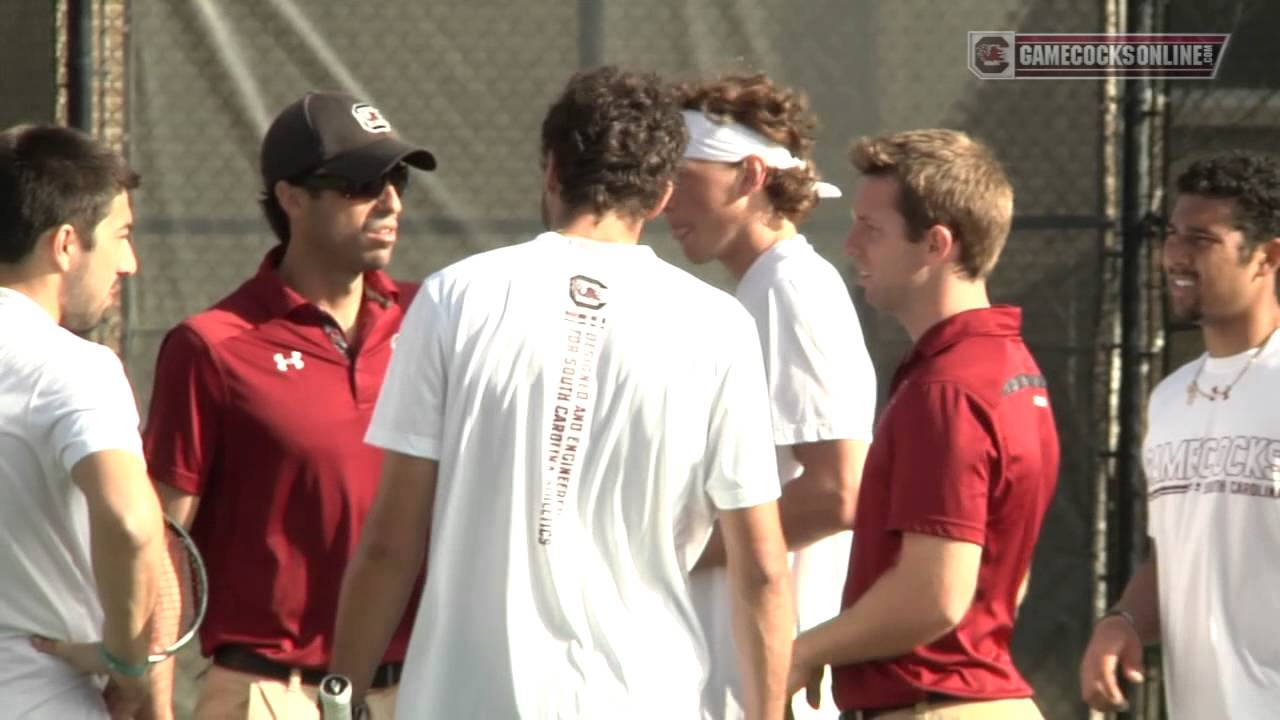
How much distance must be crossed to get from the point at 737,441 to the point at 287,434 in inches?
38.9

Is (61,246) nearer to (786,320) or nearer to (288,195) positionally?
(288,195)

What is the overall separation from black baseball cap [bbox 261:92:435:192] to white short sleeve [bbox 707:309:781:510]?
98 cm

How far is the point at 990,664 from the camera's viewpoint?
3551 mm

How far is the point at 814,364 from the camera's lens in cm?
404

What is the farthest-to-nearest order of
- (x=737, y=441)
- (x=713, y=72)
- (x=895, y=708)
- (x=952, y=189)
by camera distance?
Result: (x=713, y=72)
(x=952, y=189)
(x=895, y=708)
(x=737, y=441)

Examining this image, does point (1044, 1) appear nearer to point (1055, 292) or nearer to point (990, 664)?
point (1055, 292)

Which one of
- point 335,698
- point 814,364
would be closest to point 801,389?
point 814,364

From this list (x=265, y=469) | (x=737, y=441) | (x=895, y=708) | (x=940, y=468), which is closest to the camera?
(x=737, y=441)

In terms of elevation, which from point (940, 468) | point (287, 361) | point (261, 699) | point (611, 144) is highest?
point (611, 144)

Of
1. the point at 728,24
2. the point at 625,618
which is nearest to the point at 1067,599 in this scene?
the point at 728,24

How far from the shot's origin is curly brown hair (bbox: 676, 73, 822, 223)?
171 inches

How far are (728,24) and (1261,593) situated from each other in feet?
9.69

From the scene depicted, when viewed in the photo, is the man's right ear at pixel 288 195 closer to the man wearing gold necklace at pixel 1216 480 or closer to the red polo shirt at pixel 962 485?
the red polo shirt at pixel 962 485

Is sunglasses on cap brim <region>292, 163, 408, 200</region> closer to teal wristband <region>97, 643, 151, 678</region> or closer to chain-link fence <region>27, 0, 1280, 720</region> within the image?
teal wristband <region>97, 643, 151, 678</region>
